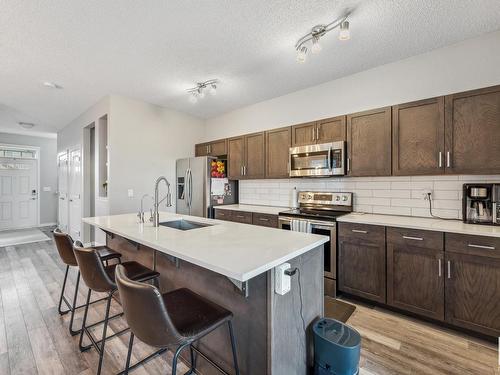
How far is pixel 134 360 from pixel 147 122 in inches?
139

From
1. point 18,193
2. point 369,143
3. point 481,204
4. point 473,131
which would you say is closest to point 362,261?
point 481,204

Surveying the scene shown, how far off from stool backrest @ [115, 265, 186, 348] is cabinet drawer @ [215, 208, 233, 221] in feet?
8.95

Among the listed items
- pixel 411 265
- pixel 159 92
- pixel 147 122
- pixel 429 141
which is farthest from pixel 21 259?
pixel 429 141

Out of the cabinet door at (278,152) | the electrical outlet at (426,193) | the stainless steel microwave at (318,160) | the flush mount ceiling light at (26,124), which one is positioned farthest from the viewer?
the flush mount ceiling light at (26,124)

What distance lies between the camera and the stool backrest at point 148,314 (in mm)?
1011

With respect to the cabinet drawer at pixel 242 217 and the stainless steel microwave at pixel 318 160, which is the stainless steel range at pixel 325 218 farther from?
the cabinet drawer at pixel 242 217

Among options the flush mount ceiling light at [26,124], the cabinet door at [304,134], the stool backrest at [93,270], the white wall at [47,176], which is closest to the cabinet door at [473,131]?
the cabinet door at [304,134]

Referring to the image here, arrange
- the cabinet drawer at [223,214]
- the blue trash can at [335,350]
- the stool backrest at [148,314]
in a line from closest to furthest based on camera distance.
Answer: the stool backrest at [148,314] < the blue trash can at [335,350] < the cabinet drawer at [223,214]

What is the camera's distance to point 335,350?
1.38 m

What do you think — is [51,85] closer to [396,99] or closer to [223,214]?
[223,214]

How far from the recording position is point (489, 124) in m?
2.12

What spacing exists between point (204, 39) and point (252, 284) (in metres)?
2.29

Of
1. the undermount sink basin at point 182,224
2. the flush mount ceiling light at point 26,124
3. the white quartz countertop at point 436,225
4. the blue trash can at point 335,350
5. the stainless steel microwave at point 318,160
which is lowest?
the blue trash can at point 335,350

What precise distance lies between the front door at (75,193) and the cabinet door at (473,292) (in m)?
5.69
